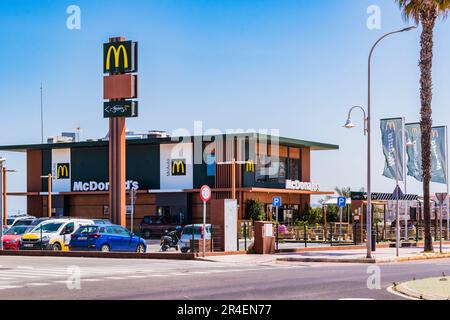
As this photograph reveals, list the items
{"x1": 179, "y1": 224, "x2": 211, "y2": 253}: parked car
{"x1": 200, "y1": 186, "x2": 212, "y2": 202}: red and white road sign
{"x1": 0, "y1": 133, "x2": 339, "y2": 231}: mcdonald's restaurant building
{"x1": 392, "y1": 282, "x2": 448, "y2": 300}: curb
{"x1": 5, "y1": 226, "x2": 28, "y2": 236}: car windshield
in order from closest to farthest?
{"x1": 392, "y1": 282, "x2": 448, "y2": 300}: curb < {"x1": 200, "y1": 186, "x2": 212, "y2": 202}: red and white road sign < {"x1": 179, "y1": 224, "x2": 211, "y2": 253}: parked car < {"x1": 5, "y1": 226, "x2": 28, "y2": 236}: car windshield < {"x1": 0, "y1": 133, "x2": 339, "y2": 231}: mcdonald's restaurant building

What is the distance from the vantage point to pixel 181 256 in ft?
111

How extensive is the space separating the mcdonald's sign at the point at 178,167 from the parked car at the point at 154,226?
6189 millimetres

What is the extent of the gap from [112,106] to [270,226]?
709 inches

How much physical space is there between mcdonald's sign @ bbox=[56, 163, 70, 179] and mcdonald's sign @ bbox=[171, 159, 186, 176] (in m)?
10.9

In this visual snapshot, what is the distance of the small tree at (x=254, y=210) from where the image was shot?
68.2 metres

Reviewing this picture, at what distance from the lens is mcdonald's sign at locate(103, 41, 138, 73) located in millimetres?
50531

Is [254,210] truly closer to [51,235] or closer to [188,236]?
[188,236]

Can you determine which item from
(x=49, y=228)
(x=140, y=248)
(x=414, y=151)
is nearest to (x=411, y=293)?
(x=140, y=248)

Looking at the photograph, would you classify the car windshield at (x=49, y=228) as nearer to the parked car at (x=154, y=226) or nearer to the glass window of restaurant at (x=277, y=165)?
the parked car at (x=154, y=226)

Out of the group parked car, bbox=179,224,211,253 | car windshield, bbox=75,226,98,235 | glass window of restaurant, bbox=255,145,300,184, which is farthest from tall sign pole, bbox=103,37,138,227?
glass window of restaurant, bbox=255,145,300,184

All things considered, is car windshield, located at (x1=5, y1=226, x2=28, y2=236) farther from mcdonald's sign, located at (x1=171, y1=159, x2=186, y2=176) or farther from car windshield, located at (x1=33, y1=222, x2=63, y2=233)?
mcdonald's sign, located at (x1=171, y1=159, x2=186, y2=176)

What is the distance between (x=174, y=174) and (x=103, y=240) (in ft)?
115
